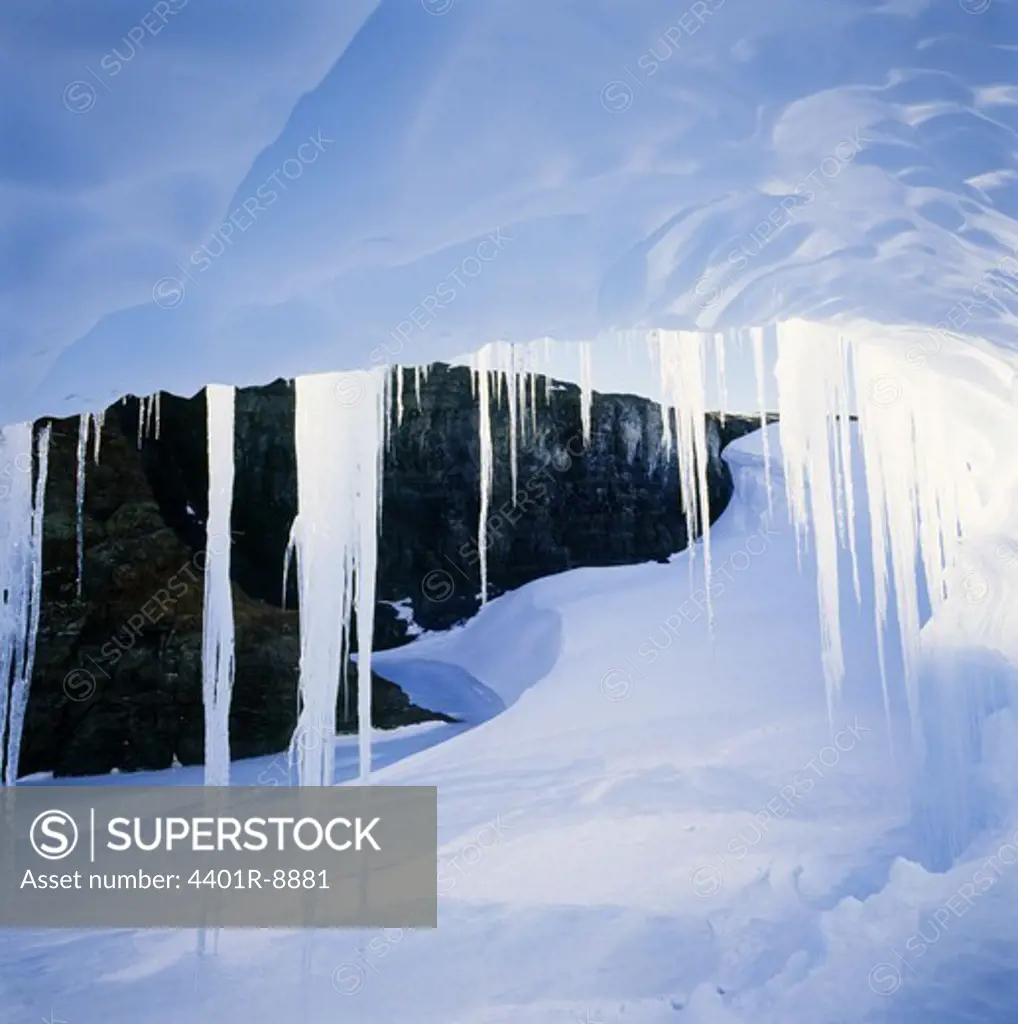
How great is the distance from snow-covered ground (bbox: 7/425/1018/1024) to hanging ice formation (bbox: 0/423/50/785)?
53.7 inches

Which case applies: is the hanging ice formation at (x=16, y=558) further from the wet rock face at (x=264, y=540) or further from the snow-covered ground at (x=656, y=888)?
the snow-covered ground at (x=656, y=888)

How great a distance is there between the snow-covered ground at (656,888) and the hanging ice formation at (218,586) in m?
0.70

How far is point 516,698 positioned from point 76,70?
5.17 metres

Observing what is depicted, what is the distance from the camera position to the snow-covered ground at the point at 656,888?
10.0ft

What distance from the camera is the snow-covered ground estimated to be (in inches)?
121

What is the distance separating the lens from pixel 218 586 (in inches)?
140

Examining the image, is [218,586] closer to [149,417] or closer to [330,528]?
[330,528]

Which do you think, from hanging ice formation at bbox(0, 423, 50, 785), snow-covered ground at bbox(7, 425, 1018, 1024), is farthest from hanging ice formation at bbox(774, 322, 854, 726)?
hanging ice formation at bbox(0, 423, 50, 785)

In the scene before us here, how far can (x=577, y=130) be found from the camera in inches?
84.1

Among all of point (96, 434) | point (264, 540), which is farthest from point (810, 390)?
point (264, 540)

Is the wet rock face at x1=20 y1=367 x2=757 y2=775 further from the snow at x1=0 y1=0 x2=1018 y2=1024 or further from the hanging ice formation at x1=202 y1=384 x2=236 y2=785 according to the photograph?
the hanging ice formation at x1=202 y1=384 x2=236 y2=785

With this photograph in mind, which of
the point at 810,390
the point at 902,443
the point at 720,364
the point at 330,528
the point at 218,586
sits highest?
the point at 720,364

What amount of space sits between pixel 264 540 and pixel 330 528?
12.9 feet

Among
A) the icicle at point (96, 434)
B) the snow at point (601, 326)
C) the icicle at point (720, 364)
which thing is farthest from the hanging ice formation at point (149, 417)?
the icicle at point (720, 364)
